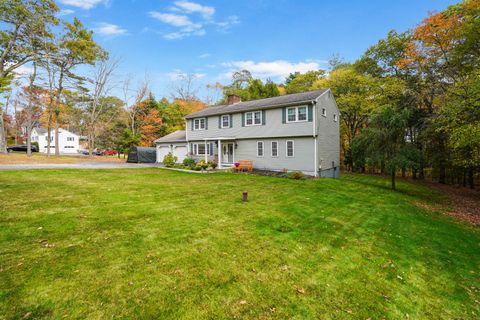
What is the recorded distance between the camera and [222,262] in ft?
12.6

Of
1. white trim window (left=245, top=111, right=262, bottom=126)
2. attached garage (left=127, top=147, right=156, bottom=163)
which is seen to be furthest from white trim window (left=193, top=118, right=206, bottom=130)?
attached garage (left=127, top=147, right=156, bottom=163)

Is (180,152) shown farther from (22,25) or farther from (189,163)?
(22,25)

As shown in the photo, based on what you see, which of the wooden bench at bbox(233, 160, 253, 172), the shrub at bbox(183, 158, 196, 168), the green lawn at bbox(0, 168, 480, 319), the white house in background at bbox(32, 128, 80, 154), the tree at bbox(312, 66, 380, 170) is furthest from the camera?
the white house in background at bbox(32, 128, 80, 154)

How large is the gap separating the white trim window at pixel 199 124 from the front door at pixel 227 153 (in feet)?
10.1

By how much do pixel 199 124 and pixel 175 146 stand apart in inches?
179

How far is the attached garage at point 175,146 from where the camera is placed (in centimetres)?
2348

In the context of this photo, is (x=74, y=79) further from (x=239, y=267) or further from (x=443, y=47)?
(x=443, y=47)

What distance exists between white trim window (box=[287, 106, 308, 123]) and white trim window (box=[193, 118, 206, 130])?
8.82 m

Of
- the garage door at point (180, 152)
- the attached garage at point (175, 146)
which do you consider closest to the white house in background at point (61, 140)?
the attached garage at point (175, 146)

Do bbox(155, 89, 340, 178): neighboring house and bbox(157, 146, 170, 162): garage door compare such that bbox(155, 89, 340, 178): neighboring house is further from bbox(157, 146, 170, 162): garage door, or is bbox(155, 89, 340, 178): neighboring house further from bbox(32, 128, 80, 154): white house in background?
bbox(32, 128, 80, 154): white house in background

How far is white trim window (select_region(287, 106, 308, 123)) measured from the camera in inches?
608

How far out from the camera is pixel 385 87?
20.2m

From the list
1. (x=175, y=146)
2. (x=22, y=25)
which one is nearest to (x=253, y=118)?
(x=175, y=146)

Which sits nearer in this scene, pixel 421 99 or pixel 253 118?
pixel 421 99
